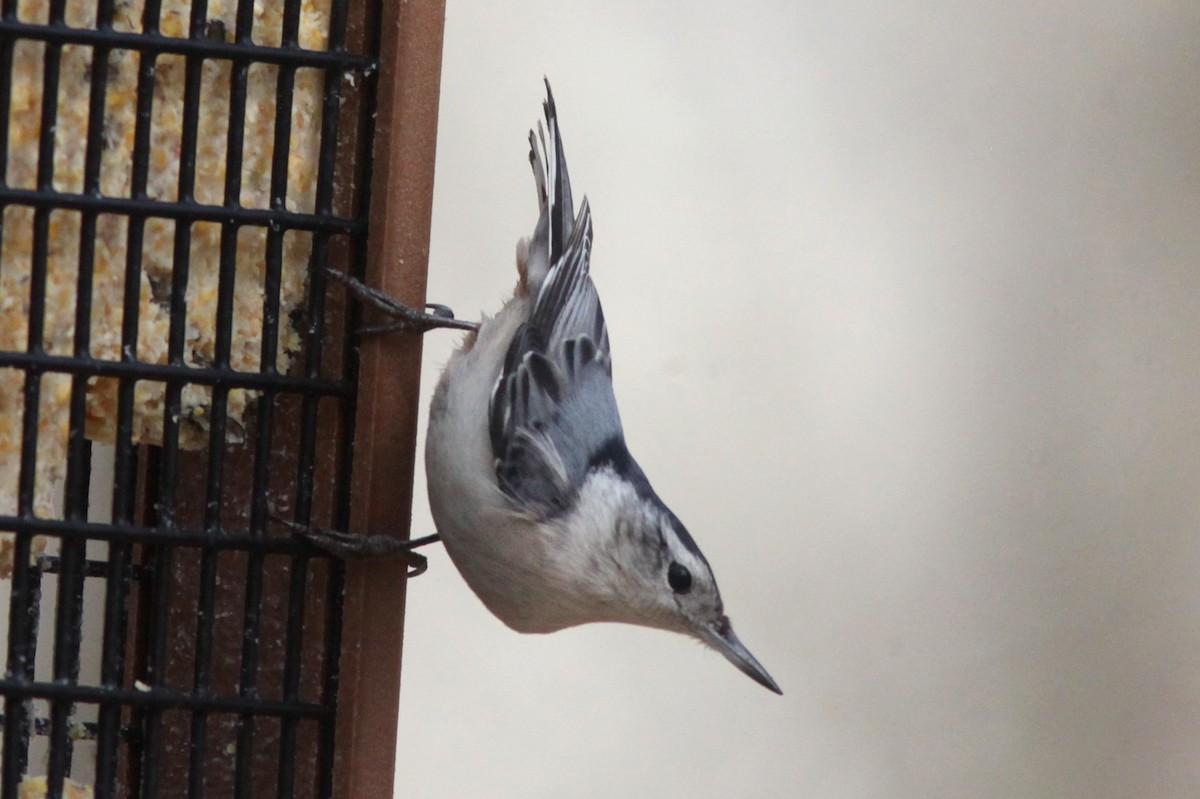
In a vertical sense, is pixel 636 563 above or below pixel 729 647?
above

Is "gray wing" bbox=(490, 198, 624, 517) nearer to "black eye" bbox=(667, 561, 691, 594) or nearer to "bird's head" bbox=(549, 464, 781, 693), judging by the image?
"bird's head" bbox=(549, 464, 781, 693)

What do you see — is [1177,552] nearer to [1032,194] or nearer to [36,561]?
[1032,194]

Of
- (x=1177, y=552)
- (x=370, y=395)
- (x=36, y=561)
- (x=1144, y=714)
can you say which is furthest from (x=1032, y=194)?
(x=36, y=561)

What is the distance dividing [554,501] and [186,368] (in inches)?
20.0

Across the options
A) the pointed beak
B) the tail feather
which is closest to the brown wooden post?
the tail feather

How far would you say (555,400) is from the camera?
6.63 ft

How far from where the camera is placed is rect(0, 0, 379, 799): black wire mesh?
1.70 meters

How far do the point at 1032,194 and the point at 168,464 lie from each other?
8.37ft

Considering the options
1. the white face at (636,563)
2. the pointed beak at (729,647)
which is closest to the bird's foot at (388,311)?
the white face at (636,563)

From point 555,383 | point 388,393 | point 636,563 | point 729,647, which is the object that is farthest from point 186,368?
point 729,647

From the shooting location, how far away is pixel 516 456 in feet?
6.50

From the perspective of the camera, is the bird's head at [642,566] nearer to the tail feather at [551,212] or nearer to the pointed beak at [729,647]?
the pointed beak at [729,647]

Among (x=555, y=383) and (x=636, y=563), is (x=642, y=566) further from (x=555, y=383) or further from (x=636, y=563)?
(x=555, y=383)

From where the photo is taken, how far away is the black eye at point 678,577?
1.91 meters
